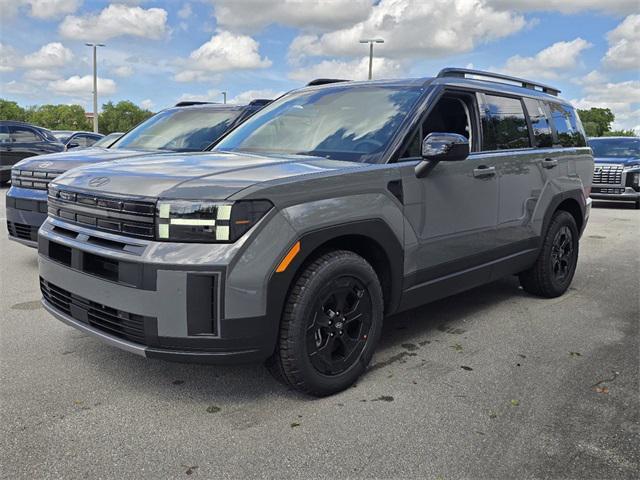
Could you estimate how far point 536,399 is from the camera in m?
3.30

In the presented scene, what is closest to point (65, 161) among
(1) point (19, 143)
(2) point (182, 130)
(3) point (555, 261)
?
(2) point (182, 130)

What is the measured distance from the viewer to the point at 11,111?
88.2 metres

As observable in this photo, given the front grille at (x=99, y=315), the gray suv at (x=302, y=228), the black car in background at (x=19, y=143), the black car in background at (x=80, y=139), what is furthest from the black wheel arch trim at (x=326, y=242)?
the black car in background at (x=19, y=143)

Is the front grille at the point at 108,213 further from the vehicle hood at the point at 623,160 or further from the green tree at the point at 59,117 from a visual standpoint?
the green tree at the point at 59,117

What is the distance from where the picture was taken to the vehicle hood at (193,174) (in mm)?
2846

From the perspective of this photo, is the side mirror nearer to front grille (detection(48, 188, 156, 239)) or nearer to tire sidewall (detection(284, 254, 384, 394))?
tire sidewall (detection(284, 254, 384, 394))

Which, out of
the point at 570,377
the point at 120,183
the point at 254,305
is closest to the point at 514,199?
the point at 570,377

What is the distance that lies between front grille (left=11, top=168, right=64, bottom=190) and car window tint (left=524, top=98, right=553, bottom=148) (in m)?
4.24

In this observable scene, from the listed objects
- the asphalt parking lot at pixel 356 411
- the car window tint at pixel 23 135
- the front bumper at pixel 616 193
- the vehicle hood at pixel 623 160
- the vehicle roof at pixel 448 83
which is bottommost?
the asphalt parking lot at pixel 356 411

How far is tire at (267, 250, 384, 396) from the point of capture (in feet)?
9.89

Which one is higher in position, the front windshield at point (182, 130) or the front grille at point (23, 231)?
the front windshield at point (182, 130)

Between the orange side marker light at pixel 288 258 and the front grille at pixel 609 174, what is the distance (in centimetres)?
1253

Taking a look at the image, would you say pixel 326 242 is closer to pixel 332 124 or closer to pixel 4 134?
pixel 332 124

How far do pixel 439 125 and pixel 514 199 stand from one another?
106 centimetres
